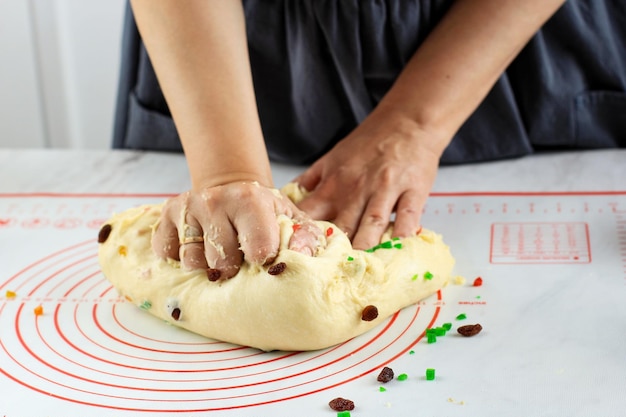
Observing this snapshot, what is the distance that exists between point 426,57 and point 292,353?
20.2 inches

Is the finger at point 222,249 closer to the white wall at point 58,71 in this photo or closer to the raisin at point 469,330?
the raisin at point 469,330

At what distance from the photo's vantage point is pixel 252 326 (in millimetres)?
884

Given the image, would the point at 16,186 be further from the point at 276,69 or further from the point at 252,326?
the point at 252,326

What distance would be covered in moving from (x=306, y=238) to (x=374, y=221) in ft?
0.52

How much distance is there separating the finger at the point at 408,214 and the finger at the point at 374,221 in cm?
1

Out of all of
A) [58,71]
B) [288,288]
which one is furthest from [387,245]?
[58,71]

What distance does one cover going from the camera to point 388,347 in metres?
0.90

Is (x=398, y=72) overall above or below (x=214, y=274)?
above

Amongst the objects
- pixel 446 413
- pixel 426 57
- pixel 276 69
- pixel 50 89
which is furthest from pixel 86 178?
pixel 50 89

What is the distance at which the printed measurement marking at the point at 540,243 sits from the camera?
1.06m

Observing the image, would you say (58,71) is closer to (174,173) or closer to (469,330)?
(174,173)

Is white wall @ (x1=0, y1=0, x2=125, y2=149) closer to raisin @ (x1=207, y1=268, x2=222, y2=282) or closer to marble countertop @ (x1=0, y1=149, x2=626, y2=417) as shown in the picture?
marble countertop @ (x1=0, y1=149, x2=626, y2=417)

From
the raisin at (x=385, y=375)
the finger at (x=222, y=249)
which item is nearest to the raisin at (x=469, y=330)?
the raisin at (x=385, y=375)

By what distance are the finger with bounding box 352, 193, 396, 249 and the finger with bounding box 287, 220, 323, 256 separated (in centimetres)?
9
